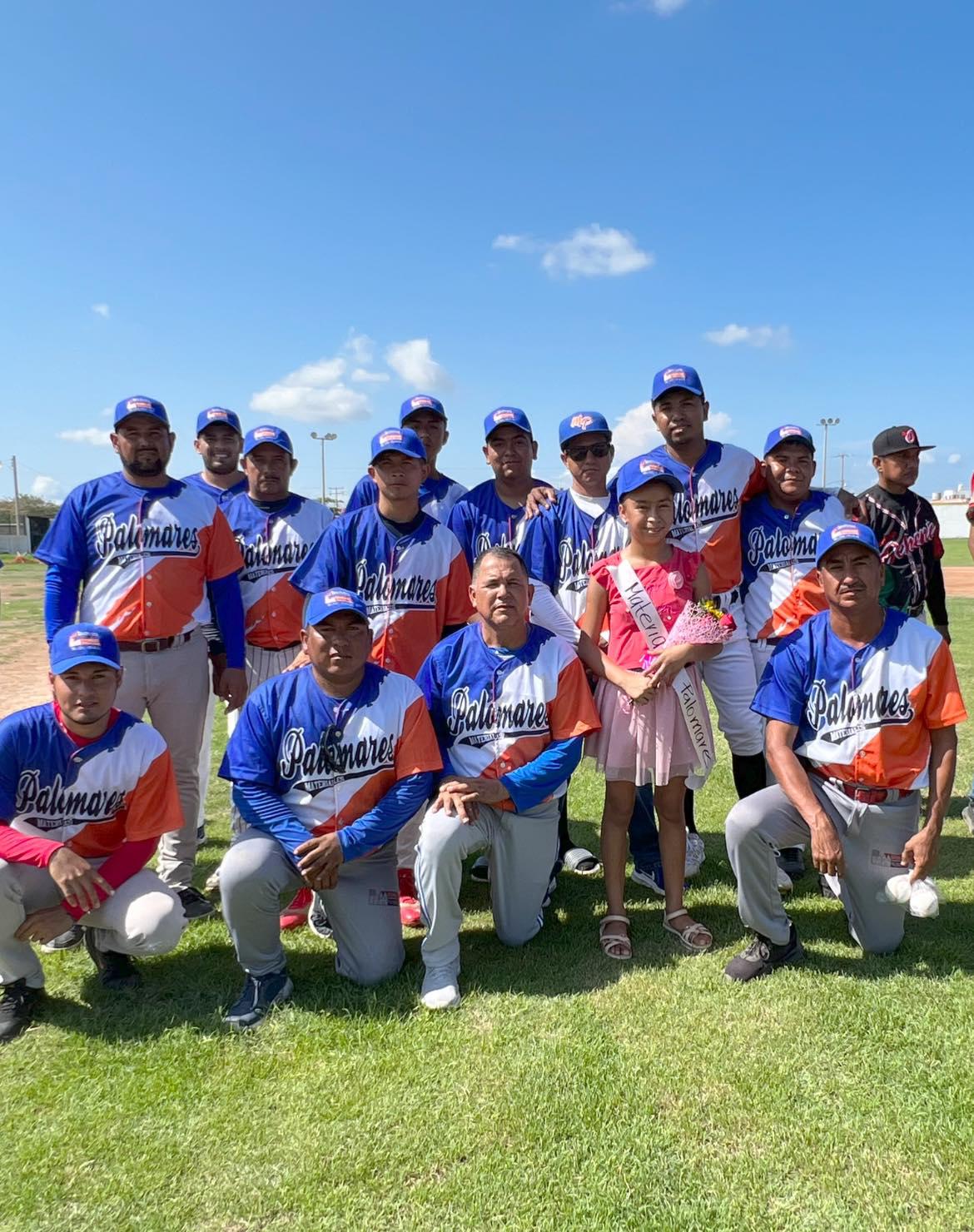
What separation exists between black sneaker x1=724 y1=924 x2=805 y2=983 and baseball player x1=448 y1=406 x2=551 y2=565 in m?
2.51

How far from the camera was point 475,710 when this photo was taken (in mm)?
4168

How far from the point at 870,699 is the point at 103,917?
3633 mm

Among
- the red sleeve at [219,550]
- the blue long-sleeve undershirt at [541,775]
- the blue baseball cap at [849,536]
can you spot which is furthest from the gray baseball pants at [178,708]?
the blue baseball cap at [849,536]

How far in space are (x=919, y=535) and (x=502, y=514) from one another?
3.15m

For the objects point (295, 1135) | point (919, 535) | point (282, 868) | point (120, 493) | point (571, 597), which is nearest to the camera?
point (295, 1135)

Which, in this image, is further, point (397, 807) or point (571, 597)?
point (571, 597)

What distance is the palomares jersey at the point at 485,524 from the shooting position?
16.4 ft

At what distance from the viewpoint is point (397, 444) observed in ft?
14.7

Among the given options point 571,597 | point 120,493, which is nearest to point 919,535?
point 571,597

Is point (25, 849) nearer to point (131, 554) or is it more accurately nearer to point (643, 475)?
point (131, 554)

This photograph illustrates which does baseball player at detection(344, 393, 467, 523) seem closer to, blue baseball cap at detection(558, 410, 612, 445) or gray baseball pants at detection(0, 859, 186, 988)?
blue baseball cap at detection(558, 410, 612, 445)

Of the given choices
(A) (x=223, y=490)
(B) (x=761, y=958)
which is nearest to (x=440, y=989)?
(B) (x=761, y=958)

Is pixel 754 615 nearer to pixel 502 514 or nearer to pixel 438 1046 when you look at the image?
pixel 502 514

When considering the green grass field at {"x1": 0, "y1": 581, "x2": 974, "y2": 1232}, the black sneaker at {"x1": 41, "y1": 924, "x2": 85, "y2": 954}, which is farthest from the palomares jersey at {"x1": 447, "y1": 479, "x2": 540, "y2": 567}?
the black sneaker at {"x1": 41, "y1": 924, "x2": 85, "y2": 954}
